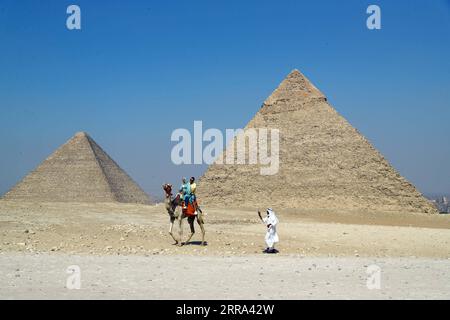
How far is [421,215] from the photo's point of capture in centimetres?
3306

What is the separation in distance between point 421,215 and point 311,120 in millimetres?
12100

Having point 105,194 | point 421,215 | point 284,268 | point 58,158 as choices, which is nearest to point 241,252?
point 284,268

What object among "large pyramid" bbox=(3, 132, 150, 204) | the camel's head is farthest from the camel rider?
"large pyramid" bbox=(3, 132, 150, 204)

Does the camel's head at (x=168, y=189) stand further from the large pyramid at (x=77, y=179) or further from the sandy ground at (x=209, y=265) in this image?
the large pyramid at (x=77, y=179)

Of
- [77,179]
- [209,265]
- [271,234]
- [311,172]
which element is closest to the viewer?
[209,265]

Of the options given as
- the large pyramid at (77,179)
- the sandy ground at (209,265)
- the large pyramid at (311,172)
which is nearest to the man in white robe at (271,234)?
the sandy ground at (209,265)

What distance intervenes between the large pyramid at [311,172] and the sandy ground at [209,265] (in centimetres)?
2020

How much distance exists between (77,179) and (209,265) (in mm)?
33841

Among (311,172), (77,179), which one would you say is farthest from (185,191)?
(77,179)

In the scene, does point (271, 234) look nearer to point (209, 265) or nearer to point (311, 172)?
point (209, 265)

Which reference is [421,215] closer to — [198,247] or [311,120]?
[311,120]

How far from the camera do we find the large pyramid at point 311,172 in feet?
118

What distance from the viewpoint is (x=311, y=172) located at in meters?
38.8
